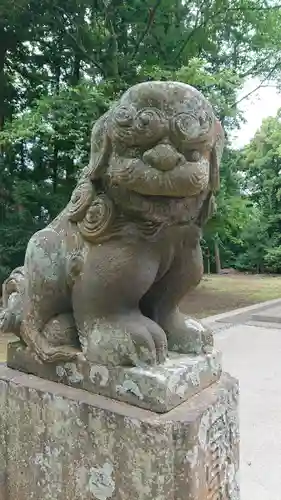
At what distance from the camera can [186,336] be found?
3.92 feet

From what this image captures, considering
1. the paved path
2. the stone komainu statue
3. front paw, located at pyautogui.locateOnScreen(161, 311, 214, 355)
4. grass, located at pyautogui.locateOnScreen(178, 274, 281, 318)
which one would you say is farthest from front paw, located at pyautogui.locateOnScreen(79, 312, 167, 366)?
grass, located at pyautogui.locateOnScreen(178, 274, 281, 318)

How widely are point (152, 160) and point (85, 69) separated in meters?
5.75

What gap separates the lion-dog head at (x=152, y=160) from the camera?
3.18 feet

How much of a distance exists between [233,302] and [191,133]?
5740 millimetres

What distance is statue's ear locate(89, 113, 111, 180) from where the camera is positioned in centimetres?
104

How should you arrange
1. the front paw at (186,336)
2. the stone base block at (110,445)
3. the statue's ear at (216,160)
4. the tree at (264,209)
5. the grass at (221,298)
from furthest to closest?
the tree at (264,209), the grass at (221,298), the front paw at (186,336), the statue's ear at (216,160), the stone base block at (110,445)

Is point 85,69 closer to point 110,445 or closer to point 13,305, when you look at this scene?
point 13,305

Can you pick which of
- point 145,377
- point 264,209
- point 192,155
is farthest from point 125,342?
point 264,209

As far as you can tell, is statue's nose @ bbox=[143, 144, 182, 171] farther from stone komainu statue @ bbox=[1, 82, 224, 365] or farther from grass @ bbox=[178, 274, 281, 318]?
grass @ bbox=[178, 274, 281, 318]

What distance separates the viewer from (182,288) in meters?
1.17

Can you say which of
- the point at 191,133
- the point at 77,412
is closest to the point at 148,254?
the point at 191,133

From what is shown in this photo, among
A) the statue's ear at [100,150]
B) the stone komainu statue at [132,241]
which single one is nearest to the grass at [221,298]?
the stone komainu statue at [132,241]

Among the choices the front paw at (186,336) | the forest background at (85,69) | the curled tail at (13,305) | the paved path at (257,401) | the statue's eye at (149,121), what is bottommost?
the paved path at (257,401)

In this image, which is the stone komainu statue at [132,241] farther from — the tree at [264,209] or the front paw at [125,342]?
the tree at [264,209]
